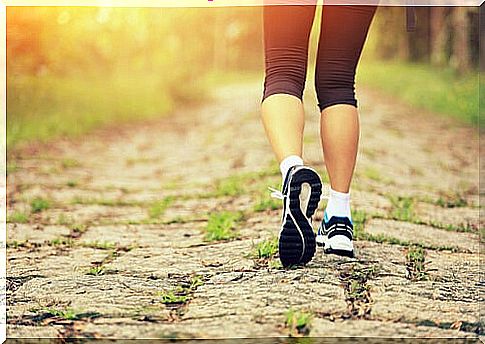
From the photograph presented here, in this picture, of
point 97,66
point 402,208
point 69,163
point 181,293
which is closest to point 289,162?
point 181,293

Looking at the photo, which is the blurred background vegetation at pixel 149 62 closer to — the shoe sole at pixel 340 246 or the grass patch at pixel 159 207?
the grass patch at pixel 159 207

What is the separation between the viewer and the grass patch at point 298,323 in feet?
4.62

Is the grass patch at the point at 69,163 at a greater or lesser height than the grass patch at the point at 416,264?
greater

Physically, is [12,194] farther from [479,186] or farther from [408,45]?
[408,45]

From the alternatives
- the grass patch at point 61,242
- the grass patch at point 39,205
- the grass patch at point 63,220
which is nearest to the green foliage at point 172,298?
the grass patch at point 61,242

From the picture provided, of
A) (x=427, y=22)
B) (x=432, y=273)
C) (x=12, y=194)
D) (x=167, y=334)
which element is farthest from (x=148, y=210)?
(x=427, y=22)

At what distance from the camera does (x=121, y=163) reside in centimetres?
424

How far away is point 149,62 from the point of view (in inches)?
319

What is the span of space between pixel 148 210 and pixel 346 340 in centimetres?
160

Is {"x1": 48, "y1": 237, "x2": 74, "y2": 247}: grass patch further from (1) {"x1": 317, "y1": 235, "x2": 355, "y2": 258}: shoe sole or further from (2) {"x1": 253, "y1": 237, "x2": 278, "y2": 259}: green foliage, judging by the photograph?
(1) {"x1": 317, "y1": 235, "x2": 355, "y2": 258}: shoe sole

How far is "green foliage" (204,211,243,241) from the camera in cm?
232

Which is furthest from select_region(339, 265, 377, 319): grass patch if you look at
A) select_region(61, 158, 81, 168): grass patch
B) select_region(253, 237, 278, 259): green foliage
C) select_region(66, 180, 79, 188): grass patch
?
select_region(61, 158, 81, 168): grass patch

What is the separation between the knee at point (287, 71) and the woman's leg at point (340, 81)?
0.08 meters

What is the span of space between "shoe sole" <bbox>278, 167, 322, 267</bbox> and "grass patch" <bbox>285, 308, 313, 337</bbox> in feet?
0.81
